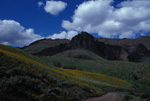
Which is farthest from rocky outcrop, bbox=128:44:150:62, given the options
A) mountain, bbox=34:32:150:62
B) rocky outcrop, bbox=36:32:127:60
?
rocky outcrop, bbox=36:32:127:60

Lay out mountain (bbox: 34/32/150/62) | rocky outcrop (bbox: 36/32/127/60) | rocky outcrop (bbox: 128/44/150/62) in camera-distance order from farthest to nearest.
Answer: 1. rocky outcrop (bbox: 128/44/150/62)
2. mountain (bbox: 34/32/150/62)
3. rocky outcrop (bbox: 36/32/127/60)

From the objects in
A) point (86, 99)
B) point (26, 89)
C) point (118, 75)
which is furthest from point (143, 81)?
point (26, 89)

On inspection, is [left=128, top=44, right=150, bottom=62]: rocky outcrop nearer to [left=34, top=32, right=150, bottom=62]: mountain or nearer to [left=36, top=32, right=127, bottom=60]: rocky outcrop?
[left=34, top=32, right=150, bottom=62]: mountain

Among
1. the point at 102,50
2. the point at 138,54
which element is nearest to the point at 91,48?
the point at 102,50

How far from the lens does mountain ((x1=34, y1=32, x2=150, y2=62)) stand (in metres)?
114

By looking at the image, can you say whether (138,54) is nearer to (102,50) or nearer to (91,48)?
(102,50)

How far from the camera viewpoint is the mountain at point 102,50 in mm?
114475

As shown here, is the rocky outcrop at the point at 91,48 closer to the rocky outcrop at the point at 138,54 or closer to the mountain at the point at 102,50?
the mountain at the point at 102,50

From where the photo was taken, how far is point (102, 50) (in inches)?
5128

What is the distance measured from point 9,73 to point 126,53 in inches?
5215

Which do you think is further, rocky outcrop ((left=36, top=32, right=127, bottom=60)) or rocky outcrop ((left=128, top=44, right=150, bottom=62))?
rocky outcrop ((left=128, top=44, right=150, bottom=62))

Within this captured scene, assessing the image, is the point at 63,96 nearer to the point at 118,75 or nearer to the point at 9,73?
the point at 9,73

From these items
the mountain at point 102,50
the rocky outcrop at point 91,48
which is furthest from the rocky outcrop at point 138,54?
the rocky outcrop at point 91,48

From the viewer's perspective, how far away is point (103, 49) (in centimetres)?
13112
